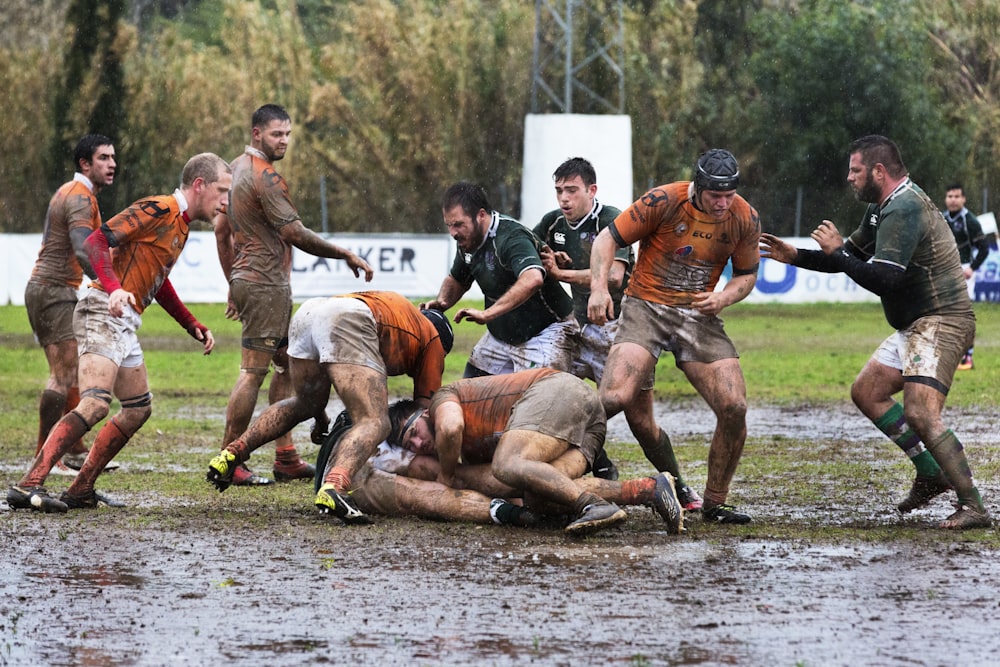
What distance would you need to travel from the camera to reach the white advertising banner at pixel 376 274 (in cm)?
2986

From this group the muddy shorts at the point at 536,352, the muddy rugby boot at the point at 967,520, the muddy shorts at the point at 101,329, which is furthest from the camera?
the muddy shorts at the point at 536,352

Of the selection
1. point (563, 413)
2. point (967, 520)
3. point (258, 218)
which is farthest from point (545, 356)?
point (967, 520)

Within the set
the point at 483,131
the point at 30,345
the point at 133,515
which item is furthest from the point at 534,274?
the point at 483,131

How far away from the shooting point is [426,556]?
7.17 metres

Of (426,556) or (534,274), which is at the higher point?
(534,274)

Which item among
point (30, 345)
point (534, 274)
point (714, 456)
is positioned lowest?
point (30, 345)

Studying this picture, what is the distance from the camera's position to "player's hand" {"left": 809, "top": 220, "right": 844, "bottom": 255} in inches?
329

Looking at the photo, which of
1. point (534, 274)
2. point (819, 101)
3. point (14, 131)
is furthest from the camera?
point (14, 131)

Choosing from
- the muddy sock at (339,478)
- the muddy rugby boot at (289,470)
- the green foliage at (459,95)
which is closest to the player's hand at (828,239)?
the muddy sock at (339,478)

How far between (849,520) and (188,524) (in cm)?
348

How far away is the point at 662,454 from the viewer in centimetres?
919

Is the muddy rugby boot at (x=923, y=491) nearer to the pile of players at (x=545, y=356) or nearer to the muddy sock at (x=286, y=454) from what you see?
the pile of players at (x=545, y=356)

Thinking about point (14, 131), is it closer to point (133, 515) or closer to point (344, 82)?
point (344, 82)

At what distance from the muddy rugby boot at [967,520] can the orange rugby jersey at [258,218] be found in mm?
4368
